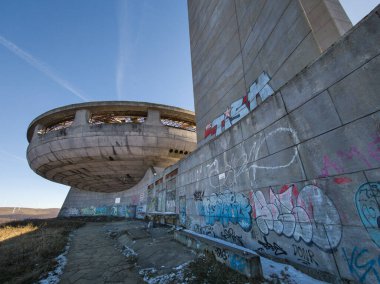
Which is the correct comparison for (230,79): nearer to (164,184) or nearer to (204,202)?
(204,202)

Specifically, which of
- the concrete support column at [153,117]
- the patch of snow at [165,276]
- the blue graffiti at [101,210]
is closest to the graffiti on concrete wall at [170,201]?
the patch of snow at [165,276]

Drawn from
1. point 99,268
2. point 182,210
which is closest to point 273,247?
point 99,268

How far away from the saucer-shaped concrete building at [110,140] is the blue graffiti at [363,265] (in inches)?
847

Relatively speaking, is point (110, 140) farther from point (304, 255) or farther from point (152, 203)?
point (304, 255)

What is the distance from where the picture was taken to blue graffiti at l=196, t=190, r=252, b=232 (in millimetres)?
6750

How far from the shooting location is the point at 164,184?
694 inches

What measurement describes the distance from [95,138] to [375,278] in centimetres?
2517

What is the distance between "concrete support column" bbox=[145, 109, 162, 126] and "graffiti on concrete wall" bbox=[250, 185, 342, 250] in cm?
2041

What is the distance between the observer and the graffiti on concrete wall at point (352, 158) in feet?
11.0

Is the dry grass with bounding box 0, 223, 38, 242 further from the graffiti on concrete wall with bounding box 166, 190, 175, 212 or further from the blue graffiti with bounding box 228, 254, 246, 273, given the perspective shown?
the blue graffiti with bounding box 228, 254, 246, 273

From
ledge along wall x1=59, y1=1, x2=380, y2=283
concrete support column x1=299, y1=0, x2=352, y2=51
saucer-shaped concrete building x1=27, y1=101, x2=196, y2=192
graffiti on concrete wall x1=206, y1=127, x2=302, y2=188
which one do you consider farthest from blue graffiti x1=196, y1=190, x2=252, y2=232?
saucer-shaped concrete building x1=27, y1=101, x2=196, y2=192

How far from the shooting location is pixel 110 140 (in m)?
23.3

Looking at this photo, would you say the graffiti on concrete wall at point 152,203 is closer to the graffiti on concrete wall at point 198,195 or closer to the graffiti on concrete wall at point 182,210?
the graffiti on concrete wall at point 182,210

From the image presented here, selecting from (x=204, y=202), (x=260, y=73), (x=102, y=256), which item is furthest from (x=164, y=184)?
(x=260, y=73)
